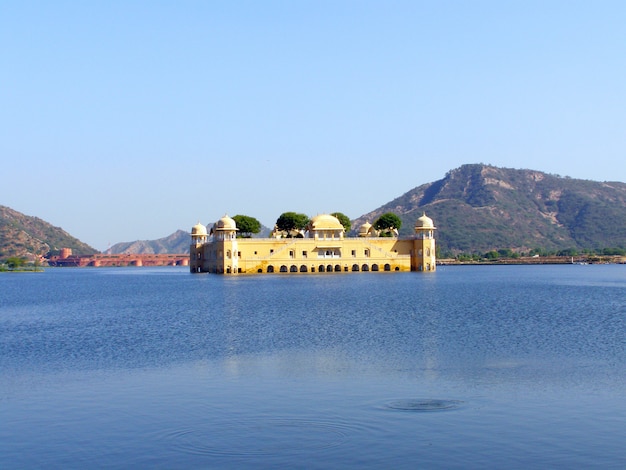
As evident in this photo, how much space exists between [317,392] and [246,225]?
76385 mm

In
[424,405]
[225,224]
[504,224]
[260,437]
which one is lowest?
[260,437]

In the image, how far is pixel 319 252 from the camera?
272ft

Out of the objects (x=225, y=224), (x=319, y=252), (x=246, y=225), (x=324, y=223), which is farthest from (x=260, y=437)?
(x=246, y=225)

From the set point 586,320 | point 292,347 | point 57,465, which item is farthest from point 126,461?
point 586,320

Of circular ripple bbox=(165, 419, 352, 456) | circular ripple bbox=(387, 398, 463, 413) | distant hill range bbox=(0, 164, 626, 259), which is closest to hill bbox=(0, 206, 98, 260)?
distant hill range bbox=(0, 164, 626, 259)

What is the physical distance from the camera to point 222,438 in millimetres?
12633

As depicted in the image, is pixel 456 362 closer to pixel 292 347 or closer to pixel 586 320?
pixel 292 347

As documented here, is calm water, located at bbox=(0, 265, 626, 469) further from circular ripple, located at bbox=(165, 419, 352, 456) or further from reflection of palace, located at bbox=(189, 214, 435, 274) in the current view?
reflection of palace, located at bbox=(189, 214, 435, 274)

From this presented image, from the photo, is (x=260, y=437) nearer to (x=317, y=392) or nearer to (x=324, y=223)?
(x=317, y=392)

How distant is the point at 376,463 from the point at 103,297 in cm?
4016

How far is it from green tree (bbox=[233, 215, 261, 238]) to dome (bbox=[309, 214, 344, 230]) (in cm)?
991

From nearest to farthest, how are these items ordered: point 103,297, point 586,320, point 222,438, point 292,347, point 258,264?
1. point 222,438
2. point 292,347
3. point 586,320
4. point 103,297
5. point 258,264

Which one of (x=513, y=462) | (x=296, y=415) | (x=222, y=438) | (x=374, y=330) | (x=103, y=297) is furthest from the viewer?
(x=103, y=297)

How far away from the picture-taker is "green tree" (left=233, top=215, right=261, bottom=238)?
9138cm
